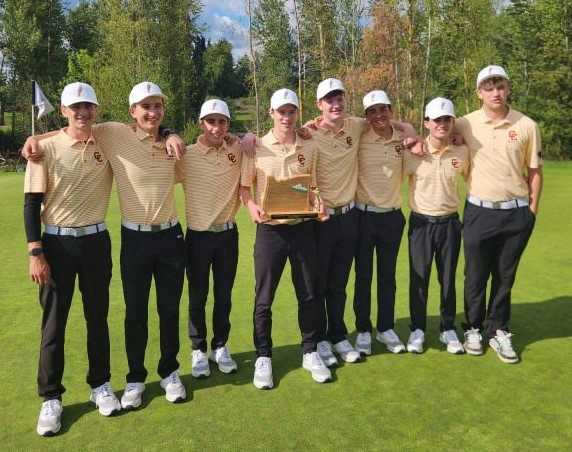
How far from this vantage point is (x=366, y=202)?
17.9 ft

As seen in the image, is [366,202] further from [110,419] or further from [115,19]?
[115,19]

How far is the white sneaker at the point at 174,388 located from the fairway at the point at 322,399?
65mm

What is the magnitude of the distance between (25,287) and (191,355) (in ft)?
12.3

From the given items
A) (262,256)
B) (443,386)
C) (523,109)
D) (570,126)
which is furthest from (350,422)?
(523,109)

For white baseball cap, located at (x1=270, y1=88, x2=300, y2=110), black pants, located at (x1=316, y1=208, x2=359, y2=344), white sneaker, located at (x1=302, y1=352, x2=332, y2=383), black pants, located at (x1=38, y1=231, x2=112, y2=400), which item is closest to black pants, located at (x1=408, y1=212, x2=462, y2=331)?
black pants, located at (x1=316, y1=208, x2=359, y2=344)

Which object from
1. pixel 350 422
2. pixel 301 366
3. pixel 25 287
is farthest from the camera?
pixel 25 287

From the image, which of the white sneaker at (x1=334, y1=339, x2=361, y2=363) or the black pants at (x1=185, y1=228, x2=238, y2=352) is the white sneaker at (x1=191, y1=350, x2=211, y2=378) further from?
the white sneaker at (x1=334, y1=339, x2=361, y2=363)

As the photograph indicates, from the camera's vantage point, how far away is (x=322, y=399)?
4559 millimetres

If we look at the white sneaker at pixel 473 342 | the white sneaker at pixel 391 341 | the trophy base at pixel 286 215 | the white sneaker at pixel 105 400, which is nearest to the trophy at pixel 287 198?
the trophy base at pixel 286 215

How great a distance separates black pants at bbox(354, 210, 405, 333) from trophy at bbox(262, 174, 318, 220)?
3.19 ft

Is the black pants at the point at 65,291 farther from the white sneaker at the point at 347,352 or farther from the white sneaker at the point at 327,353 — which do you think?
the white sneaker at the point at 347,352

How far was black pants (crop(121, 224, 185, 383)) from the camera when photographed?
4.51 m

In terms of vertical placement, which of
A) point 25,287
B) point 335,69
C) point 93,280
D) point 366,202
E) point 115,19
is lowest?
point 25,287

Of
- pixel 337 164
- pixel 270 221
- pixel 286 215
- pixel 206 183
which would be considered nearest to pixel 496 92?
pixel 337 164
